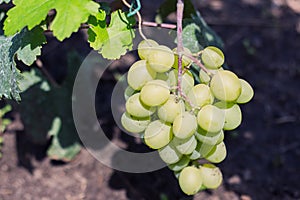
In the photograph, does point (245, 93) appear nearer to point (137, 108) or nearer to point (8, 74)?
point (137, 108)

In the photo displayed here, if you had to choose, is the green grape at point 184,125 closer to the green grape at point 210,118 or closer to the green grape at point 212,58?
the green grape at point 210,118

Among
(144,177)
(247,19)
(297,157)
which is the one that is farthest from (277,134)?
(247,19)

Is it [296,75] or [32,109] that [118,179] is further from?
[296,75]

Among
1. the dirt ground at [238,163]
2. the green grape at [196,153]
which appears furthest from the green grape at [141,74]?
the dirt ground at [238,163]

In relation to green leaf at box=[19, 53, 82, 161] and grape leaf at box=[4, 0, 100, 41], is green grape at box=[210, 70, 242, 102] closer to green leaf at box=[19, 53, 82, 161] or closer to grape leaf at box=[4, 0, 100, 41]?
grape leaf at box=[4, 0, 100, 41]

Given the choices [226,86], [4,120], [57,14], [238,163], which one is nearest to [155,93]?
[226,86]

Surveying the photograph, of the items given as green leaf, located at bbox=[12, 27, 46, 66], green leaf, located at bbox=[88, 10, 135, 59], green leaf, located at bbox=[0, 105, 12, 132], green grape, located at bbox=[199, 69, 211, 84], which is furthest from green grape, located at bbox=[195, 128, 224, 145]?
green leaf, located at bbox=[0, 105, 12, 132]
